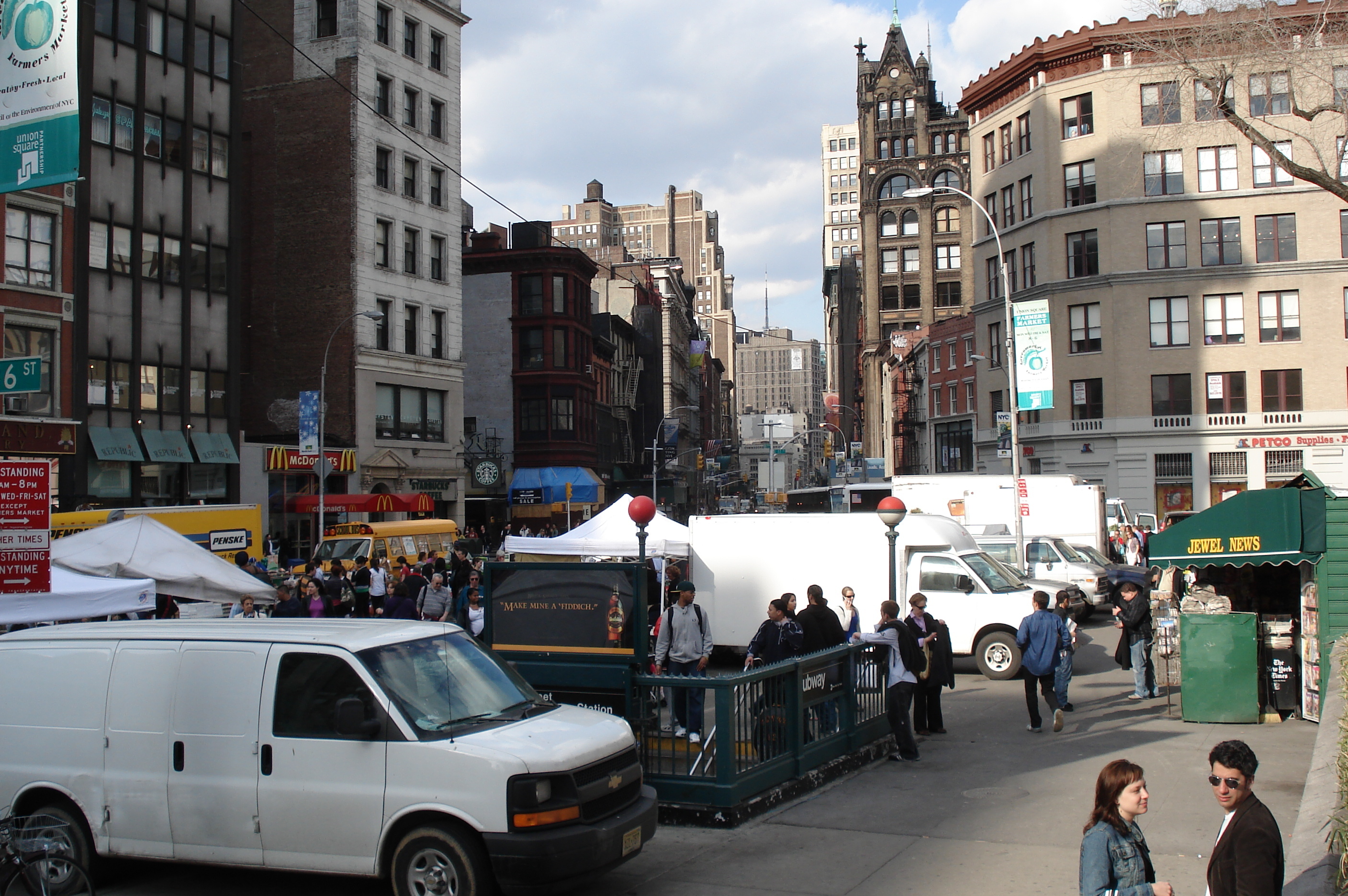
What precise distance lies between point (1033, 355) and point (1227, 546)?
13746 millimetres

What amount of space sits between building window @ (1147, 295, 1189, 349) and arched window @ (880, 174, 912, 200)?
167 ft

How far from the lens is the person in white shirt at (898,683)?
38.5 feet

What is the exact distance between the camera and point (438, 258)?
4928 cm

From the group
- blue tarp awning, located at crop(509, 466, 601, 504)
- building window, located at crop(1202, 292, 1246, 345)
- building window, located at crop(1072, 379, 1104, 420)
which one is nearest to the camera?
building window, located at crop(1202, 292, 1246, 345)

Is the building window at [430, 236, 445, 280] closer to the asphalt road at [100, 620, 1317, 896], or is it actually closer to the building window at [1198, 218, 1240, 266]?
the building window at [1198, 218, 1240, 266]

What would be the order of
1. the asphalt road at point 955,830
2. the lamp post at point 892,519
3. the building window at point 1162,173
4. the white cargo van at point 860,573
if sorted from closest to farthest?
the asphalt road at point 955,830, the lamp post at point 892,519, the white cargo van at point 860,573, the building window at point 1162,173

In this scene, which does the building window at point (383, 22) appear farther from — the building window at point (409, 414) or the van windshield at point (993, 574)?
the van windshield at point (993, 574)

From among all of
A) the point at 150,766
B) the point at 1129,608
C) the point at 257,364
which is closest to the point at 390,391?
the point at 257,364

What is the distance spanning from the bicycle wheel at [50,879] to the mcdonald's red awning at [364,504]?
30.8m

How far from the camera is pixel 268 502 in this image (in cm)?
3944

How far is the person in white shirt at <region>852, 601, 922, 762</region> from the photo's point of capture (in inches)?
462

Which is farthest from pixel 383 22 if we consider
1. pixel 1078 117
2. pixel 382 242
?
pixel 1078 117

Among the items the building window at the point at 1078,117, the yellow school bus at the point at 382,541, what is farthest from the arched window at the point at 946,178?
the yellow school bus at the point at 382,541

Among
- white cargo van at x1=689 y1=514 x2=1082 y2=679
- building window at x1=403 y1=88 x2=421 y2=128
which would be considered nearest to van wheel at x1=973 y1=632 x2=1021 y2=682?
white cargo van at x1=689 y1=514 x2=1082 y2=679
